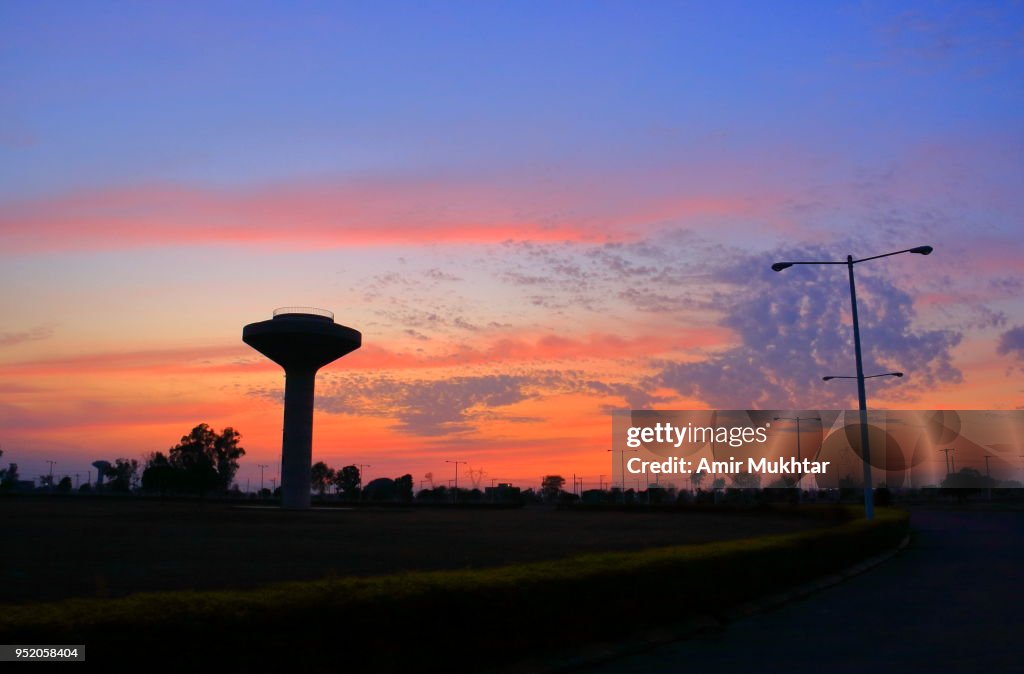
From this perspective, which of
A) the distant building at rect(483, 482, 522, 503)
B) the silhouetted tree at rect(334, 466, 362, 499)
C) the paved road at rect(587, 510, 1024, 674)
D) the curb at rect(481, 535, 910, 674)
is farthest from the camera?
the silhouetted tree at rect(334, 466, 362, 499)

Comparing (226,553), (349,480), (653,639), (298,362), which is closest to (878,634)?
(653,639)

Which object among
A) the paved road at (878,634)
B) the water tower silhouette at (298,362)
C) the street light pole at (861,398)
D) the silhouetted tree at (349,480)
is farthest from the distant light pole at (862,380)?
the silhouetted tree at (349,480)

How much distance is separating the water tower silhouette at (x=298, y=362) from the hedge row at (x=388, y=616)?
7157 cm

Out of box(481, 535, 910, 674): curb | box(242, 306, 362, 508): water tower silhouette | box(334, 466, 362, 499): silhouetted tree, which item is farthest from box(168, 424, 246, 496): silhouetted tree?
box(481, 535, 910, 674): curb

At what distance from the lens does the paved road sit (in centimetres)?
1037

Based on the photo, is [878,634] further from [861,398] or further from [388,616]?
[861,398]

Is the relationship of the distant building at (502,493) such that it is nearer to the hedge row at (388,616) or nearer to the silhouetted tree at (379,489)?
the silhouetted tree at (379,489)

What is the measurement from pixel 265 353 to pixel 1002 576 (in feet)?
243

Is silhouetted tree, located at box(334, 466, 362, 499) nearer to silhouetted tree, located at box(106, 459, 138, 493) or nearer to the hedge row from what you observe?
silhouetted tree, located at box(106, 459, 138, 493)

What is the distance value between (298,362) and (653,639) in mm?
75860

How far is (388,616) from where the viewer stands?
8.85m

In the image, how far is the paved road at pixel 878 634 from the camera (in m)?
10.4

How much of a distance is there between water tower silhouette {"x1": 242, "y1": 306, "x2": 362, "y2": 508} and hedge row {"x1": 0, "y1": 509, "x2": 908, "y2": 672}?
71573 millimetres

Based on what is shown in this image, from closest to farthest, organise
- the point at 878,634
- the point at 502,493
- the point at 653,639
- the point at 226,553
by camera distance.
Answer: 1. the point at 653,639
2. the point at 878,634
3. the point at 226,553
4. the point at 502,493
